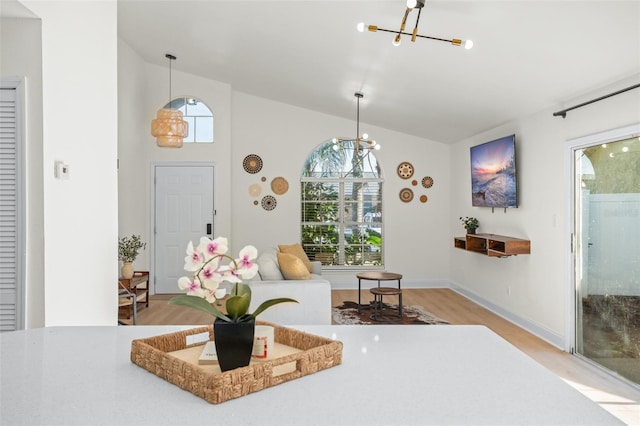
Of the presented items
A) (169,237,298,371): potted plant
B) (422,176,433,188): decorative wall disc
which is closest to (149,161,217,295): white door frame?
(422,176,433,188): decorative wall disc

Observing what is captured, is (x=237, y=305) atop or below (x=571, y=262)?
atop

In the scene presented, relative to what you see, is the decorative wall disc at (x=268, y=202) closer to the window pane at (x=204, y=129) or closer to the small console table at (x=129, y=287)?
the window pane at (x=204, y=129)

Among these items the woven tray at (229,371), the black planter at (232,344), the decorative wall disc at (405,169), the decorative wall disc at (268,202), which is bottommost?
the woven tray at (229,371)

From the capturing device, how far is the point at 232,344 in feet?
3.61

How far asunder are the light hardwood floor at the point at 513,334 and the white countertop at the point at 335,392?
2278 millimetres

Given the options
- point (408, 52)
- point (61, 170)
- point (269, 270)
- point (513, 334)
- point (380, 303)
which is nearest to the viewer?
point (61, 170)

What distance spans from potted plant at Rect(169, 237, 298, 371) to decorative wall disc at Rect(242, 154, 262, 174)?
6.15m

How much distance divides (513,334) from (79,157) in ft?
14.2

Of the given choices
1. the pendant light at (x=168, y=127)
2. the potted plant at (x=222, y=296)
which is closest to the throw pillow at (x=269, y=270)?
the pendant light at (x=168, y=127)

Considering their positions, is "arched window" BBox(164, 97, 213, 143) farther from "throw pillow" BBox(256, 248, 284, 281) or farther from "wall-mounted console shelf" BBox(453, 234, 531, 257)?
"wall-mounted console shelf" BBox(453, 234, 531, 257)

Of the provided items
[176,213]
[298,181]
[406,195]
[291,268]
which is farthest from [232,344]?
[406,195]

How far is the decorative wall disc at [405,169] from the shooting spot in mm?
7414

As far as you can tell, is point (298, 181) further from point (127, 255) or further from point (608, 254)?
point (608, 254)

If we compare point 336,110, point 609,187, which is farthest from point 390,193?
point 609,187
